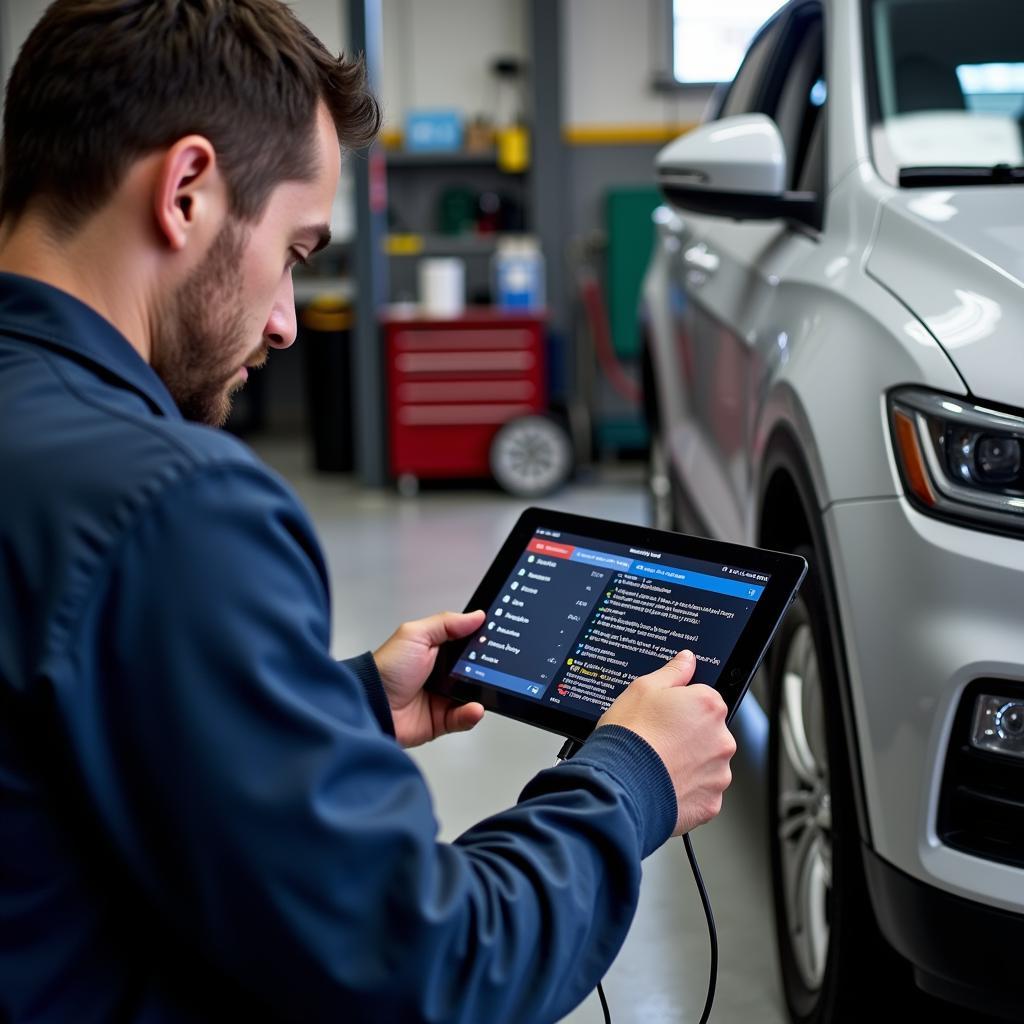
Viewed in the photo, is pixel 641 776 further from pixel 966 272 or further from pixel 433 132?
pixel 433 132

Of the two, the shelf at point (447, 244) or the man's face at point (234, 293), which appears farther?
the shelf at point (447, 244)

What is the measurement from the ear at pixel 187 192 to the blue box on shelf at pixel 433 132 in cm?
685

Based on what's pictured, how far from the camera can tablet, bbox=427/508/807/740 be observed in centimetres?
112

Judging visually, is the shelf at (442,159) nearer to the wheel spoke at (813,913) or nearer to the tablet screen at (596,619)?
the wheel spoke at (813,913)

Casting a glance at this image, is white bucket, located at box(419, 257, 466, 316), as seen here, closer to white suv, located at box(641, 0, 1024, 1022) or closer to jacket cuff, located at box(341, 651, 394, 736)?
white suv, located at box(641, 0, 1024, 1022)

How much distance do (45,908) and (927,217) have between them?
132 cm

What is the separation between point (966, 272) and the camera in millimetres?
1495

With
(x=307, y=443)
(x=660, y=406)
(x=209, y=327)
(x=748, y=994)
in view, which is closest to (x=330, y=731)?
(x=209, y=327)

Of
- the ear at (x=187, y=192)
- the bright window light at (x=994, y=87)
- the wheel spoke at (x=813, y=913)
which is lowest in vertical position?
the wheel spoke at (x=813, y=913)

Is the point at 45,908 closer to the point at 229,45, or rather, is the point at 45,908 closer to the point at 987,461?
the point at 229,45

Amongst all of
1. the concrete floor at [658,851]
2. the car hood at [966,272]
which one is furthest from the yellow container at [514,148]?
the car hood at [966,272]

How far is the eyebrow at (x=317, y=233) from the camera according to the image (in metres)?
0.94

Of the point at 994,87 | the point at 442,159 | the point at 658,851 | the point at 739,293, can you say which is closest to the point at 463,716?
the point at 739,293

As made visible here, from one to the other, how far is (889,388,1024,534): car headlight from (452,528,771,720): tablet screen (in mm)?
345
